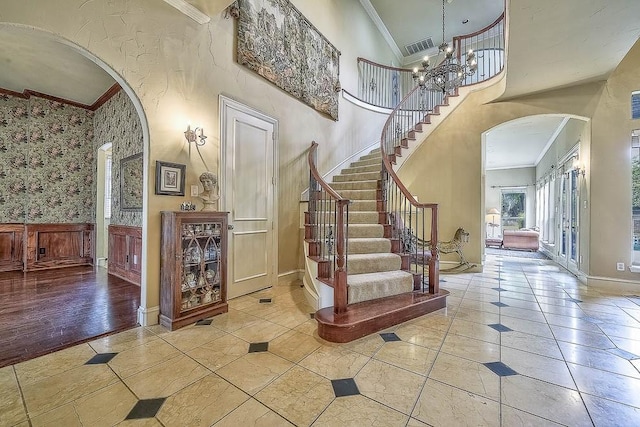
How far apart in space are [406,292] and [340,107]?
3.99 metres

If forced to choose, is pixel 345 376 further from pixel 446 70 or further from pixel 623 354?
pixel 446 70

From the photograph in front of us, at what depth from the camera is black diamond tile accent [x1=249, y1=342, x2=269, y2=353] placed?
215 cm

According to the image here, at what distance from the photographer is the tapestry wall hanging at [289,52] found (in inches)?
139

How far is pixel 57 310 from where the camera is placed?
294cm

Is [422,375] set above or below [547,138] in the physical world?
below

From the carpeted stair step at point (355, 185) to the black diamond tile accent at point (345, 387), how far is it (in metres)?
3.24

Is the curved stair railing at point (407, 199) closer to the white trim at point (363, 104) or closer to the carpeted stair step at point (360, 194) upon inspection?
the carpeted stair step at point (360, 194)

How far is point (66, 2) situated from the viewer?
Result: 81.4 inches

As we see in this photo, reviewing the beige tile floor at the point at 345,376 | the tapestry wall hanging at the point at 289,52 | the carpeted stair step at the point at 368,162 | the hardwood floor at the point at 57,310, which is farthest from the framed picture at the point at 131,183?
the carpeted stair step at the point at 368,162

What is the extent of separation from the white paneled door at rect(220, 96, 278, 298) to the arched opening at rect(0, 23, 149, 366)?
121 cm

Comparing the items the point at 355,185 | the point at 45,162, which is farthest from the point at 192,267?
the point at 45,162

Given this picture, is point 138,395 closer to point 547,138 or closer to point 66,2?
point 66,2

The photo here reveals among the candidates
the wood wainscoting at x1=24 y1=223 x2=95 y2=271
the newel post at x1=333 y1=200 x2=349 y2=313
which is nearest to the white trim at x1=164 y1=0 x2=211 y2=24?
the newel post at x1=333 y1=200 x2=349 y2=313

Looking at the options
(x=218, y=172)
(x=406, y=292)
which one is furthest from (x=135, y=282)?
(x=406, y=292)
